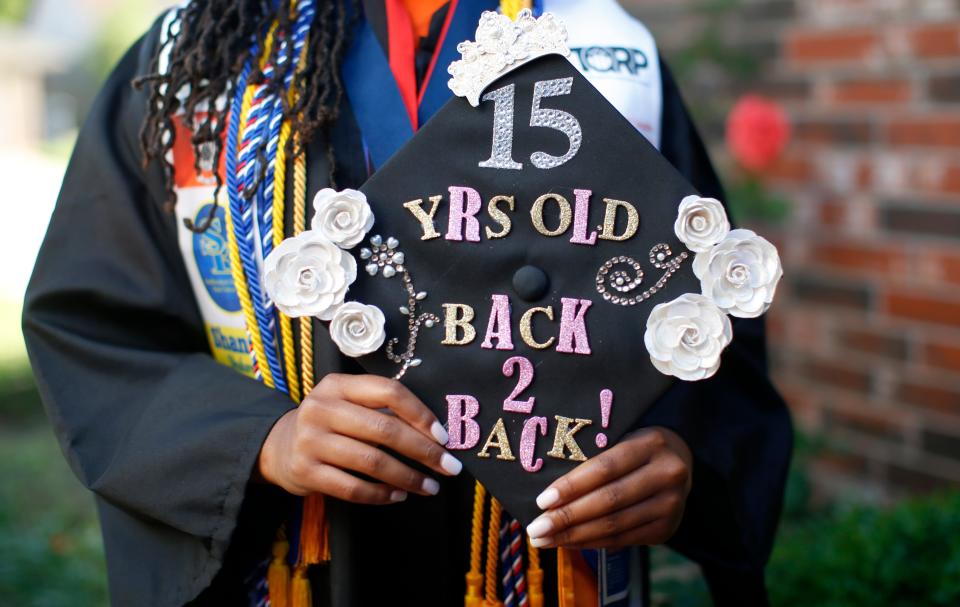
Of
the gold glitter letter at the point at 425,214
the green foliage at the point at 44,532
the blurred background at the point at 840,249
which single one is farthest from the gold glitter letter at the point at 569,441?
the green foliage at the point at 44,532

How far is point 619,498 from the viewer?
1373mm

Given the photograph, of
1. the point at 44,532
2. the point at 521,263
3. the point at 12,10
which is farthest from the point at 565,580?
the point at 12,10

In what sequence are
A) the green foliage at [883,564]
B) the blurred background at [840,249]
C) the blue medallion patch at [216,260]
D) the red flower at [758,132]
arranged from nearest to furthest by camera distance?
the blue medallion patch at [216,260] < the green foliage at [883,564] < the blurred background at [840,249] < the red flower at [758,132]

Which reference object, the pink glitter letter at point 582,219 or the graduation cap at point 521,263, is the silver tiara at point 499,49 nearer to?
the graduation cap at point 521,263

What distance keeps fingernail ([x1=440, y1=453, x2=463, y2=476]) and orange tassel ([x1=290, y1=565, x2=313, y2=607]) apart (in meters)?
0.36

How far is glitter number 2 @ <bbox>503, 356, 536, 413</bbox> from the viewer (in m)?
1.38

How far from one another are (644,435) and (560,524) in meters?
0.18

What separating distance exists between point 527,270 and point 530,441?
0.77 feet

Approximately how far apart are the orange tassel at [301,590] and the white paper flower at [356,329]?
424 mm

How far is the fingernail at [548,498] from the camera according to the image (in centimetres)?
134

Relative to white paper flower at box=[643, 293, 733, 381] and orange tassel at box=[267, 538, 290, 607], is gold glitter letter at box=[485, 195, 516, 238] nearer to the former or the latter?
white paper flower at box=[643, 293, 733, 381]

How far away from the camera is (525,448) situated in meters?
1.38

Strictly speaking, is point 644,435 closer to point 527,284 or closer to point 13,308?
point 527,284

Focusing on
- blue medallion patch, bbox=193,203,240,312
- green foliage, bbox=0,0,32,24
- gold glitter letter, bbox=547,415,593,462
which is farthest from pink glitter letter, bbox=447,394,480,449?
green foliage, bbox=0,0,32,24
